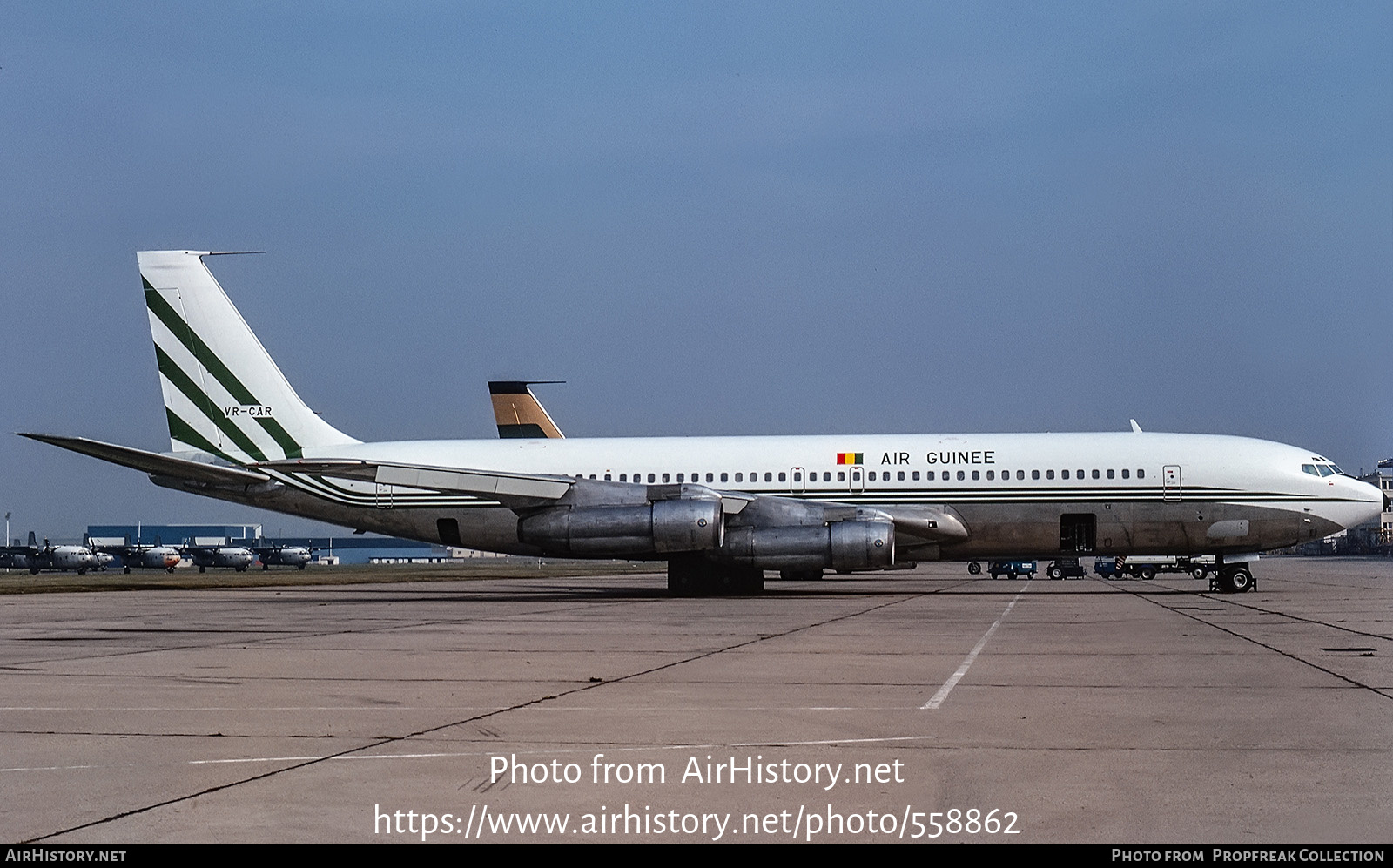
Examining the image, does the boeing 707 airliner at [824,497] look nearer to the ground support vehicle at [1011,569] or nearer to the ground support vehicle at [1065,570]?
the ground support vehicle at [1011,569]

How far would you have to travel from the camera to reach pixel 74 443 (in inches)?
1288

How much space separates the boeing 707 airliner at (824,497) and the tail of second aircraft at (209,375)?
950 mm

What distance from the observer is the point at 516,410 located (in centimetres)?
7012

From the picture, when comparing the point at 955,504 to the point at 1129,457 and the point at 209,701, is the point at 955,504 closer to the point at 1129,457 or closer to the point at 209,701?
the point at 1129,457

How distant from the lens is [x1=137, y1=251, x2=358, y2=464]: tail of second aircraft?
3881 cm

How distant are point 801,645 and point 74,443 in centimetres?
2162

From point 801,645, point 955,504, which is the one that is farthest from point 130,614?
point 955,504

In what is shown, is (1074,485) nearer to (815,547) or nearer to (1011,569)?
(815,547)

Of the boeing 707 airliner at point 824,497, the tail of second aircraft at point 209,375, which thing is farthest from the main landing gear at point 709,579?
the tail of second aircraft at point 209,375

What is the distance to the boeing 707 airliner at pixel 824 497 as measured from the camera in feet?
111

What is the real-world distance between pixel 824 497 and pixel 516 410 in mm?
36532

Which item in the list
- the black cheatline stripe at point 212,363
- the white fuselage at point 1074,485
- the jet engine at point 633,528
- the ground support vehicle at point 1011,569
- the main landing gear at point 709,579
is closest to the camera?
the jet engine at point 633,528

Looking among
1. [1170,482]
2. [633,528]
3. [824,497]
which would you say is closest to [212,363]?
[633,528]

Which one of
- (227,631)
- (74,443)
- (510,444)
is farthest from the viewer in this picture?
(510,444)
